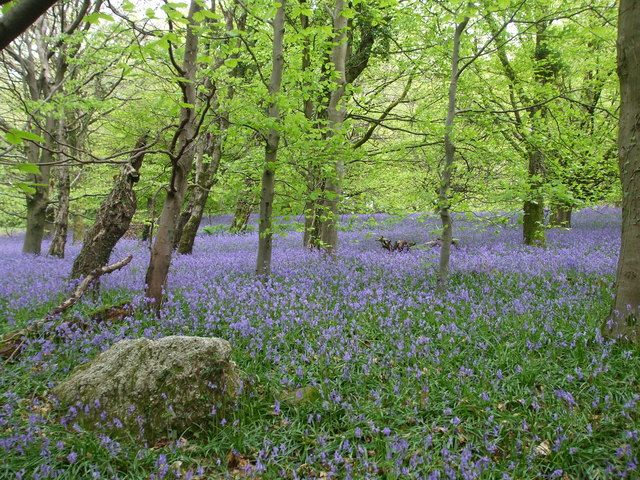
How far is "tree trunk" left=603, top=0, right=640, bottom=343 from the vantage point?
4508mm

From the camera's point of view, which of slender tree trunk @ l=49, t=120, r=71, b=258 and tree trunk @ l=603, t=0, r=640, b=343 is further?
slender tree trunk @ l=49, t=120, r=71, b=258

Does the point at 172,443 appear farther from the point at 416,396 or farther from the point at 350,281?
the point at 350,281

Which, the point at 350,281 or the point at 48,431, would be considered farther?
the point at 350,281

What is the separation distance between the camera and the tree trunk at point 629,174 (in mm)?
4508

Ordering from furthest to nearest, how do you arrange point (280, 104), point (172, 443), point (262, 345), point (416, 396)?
point (280, 104), point (262, 345), point (416, 396), point (172, 443)

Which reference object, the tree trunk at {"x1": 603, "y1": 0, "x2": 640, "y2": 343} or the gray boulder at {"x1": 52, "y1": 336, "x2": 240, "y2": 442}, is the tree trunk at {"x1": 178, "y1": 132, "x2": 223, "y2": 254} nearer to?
the gray boulder at {"x1": 52, "y1": 336, "x2": 240, "y2": 442}

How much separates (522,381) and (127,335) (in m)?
4.71

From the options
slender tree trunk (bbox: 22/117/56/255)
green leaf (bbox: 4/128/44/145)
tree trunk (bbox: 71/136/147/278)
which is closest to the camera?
green leaf (bbox: 4/128/44/145)

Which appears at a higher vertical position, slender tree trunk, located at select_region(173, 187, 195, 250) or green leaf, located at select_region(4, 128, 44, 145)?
green leaf, located at select_region(4, 128, 44, 145)

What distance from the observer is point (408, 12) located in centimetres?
1024

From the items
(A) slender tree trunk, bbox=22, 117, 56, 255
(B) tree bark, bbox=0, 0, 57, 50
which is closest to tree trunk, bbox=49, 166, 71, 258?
(A) slender tree trunk, bbox=22, 117, 56, 255

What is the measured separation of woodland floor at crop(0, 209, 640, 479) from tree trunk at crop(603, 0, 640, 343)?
325mm

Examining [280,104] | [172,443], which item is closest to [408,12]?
[280,104]

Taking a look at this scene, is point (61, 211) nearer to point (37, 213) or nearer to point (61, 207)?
point (61, 207)
